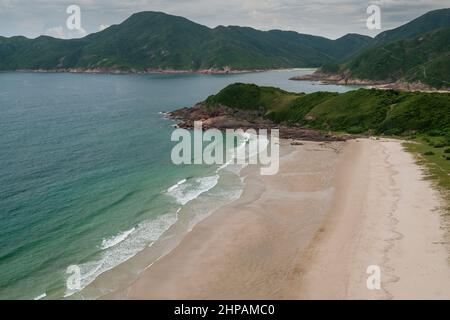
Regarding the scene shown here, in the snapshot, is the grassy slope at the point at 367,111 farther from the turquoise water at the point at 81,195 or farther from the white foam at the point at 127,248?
the white foam at the point at 127,248

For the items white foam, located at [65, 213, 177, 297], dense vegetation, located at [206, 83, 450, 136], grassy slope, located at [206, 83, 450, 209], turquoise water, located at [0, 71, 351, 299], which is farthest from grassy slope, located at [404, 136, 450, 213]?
white foam, located at [65, 213, 177, 297]

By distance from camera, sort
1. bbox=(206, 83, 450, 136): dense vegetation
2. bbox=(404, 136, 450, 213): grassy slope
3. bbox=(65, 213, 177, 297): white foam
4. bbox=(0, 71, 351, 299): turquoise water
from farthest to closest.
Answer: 1. bbox=(206, 83, 450, 136): dense vegetation
2. bbox=(404, 136, 450, 213): grassy slope
3. bbox=(0, 71, 351, 299): turquoise water
4. bbox=(65, 213, 177, 297): white foam

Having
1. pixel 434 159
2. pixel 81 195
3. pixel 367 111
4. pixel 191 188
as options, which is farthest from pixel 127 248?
pixel 367 111

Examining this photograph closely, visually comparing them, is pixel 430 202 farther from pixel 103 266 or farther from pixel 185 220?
pixel 103 266

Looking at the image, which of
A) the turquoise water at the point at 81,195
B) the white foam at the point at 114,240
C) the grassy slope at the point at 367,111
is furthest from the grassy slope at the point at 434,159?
the white foam at the point at 114,240

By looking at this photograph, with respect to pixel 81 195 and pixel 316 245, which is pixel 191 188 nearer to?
pixel 81 195

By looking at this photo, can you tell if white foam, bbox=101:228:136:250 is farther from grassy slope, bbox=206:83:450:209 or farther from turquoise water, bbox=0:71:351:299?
grassy slope, bbox=206:83:450:209
